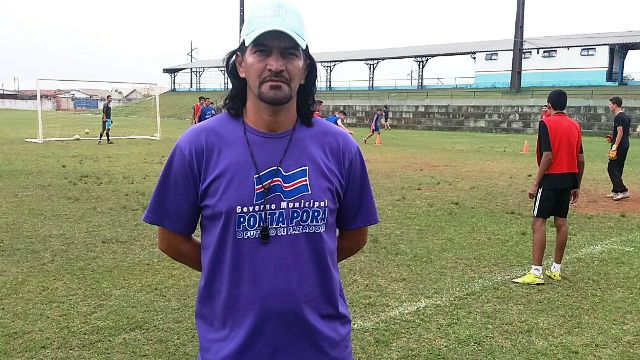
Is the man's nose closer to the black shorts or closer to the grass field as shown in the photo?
the grass field

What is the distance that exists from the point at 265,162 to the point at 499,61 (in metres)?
55.1

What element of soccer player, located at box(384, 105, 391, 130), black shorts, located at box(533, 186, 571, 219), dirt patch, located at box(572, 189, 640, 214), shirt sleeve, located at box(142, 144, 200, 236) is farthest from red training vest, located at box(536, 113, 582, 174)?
soccer player, located at box(384, 105, 391, 130)

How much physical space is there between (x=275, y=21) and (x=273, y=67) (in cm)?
15

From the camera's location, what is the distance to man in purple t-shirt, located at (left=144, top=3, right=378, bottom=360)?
183 cm

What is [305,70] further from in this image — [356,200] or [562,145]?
[562,145]

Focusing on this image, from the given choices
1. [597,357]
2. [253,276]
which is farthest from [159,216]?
[597,357]

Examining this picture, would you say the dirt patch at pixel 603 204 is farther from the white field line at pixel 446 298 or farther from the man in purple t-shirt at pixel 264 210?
the man in purple t-shirt at pixel 264 210

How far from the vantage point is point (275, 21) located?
74.1 inches

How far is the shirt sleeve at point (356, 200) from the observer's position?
211 cm

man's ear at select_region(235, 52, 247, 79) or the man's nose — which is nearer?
the man's nose

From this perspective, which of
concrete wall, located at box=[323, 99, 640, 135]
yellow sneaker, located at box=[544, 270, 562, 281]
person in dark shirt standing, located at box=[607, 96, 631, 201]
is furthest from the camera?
concrete wall, located at box=[323, 99, 640, 135]

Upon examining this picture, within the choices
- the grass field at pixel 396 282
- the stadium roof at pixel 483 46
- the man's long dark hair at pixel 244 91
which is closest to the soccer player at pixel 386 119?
the stadium roof at pixel 483 46

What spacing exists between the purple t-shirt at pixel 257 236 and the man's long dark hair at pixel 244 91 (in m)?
0.07

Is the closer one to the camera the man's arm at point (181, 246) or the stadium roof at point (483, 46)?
the man's arm at point (181, 246)
